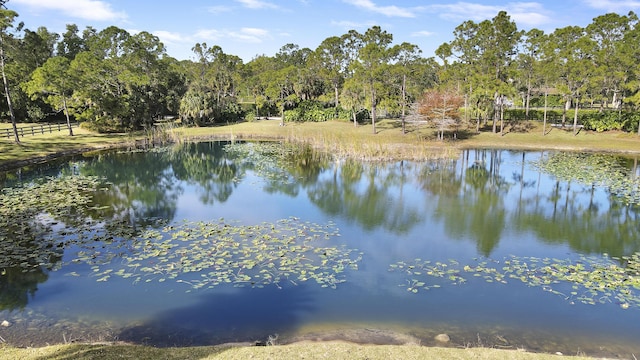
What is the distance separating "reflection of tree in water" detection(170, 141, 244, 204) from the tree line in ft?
32.6

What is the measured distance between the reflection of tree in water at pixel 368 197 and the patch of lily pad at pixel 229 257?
7.41ft

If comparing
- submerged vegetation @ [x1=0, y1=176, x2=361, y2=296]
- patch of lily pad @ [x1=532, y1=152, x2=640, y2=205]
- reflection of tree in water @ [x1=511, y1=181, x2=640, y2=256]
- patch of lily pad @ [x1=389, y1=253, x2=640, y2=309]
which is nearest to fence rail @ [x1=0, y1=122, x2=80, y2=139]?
submerged vegetation @ [x1=0, y1=176, x2=361, y2=296]

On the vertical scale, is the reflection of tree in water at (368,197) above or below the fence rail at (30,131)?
below

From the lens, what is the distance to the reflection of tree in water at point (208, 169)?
20413mm

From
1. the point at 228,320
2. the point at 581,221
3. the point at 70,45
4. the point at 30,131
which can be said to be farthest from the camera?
Answer: the point at 70,45

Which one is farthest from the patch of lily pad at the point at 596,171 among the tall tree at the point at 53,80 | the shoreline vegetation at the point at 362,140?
the tall tree at the point at 53,80

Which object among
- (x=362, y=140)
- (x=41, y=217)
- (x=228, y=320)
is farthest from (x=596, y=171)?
(x=41, y=217)

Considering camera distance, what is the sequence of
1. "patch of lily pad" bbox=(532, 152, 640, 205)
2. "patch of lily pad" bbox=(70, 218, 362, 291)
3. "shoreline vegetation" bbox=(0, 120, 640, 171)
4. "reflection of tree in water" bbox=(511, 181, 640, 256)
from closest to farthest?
"patch of lily pad" bbox=(70, 218, 362, 291) → "reflection of tree in water" bbox=(511, 181, 640, 256) → "patch of lily pad" bbox=(532, 152, 640, 205) → "shoreline vegetation" bbox=(0, 120, 640, 171)

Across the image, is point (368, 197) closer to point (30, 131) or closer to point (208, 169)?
point (208, 169)

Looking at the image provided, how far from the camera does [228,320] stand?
8703 mm

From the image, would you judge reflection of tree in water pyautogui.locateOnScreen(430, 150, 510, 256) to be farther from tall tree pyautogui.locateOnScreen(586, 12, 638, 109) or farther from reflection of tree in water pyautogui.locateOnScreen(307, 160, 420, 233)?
tall tree pyautogui.locateOnScreen(586, 12, 638, 109)

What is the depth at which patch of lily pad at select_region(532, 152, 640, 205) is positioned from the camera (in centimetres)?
1975

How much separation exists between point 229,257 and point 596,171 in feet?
71.4

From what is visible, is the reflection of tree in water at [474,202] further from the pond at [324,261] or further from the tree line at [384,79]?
the tree line at [384,79]
